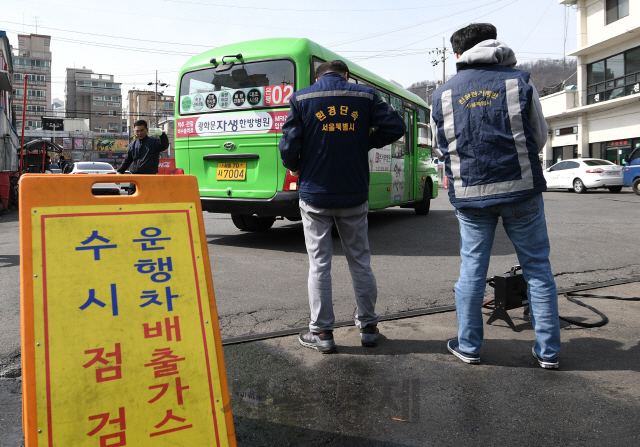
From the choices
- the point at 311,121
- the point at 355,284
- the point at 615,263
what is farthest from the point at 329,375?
the point at 615,263

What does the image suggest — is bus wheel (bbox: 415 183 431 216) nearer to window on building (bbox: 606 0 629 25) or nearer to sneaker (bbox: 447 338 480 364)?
sneaker (bbox: 447 338 480 364)

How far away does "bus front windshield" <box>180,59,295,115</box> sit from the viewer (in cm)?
711

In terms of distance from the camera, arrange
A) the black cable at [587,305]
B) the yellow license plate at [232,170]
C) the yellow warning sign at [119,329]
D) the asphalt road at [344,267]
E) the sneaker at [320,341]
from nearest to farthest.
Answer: the yellow warning sign at [119,329] → the sneaker at [320,341] → the black cable at [587,305] → the asphalt road at [344,267] → the yellow license plate at [232,170]

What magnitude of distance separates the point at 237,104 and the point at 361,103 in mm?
4368

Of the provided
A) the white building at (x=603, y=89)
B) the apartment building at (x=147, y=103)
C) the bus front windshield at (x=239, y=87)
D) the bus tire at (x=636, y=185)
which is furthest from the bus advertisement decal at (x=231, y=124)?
the apartment building at (x=147, y=103)

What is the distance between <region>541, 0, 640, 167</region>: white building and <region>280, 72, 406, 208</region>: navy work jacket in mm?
28518

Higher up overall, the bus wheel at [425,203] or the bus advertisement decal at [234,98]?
the bus advertisement decal at [234,98]

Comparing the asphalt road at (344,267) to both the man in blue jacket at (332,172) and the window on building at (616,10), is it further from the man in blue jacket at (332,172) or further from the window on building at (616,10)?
the window on building at (616,10)

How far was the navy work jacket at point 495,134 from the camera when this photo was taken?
2.88m

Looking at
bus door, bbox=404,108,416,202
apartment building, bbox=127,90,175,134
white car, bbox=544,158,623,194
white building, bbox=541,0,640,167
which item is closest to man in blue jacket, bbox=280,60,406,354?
bus door, bbox=404,108,416,202

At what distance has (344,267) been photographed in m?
6.03

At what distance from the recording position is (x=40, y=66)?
103875 mm

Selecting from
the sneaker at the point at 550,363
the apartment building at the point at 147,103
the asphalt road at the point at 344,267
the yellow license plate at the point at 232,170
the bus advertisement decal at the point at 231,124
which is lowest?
the sneaker at the point at 550,363

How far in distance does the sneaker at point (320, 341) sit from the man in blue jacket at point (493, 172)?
796 millimetres
